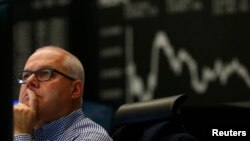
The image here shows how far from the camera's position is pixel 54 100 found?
246 centimetres

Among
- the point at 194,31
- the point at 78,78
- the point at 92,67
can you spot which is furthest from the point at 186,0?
the point at 78,78

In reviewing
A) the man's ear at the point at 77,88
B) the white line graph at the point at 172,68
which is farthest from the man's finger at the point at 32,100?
the white line graph at the point at 172,68

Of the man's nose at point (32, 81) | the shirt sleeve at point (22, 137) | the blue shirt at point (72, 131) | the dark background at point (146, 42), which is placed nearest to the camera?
the shirt sleeve at point (22, 137)

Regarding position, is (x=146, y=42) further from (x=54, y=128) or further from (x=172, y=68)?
(x=54, y=128)

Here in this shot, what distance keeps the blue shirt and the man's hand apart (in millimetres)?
40

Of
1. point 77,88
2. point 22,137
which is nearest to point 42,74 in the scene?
point 77,88

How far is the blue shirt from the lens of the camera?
2.30 metres

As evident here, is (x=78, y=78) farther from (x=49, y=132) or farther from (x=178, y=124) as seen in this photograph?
(x=178, y=124)

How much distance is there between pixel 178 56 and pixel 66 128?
166 centimetres

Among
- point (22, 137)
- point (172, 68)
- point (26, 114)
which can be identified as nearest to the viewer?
point (22, 137)

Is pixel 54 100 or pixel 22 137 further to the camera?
pixel 54 100

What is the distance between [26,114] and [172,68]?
1761 mm

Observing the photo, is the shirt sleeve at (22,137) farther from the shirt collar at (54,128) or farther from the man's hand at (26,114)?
the shirt collar at (54,128)

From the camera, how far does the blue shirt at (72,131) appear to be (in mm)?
2299
